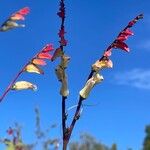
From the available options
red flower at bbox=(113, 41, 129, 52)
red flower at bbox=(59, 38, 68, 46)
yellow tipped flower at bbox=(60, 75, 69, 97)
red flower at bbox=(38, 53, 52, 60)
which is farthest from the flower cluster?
red flower at bbox=(113, 41, 129, 52)

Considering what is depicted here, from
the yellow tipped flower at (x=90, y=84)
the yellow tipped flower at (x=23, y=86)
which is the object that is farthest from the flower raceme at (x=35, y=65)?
the yellow tipped flower at (x=90, y=84)

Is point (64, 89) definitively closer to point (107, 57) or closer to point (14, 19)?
point (107, 57)

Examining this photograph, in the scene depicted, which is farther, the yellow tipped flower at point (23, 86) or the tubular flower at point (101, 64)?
the tubular flower at point (101, 64)

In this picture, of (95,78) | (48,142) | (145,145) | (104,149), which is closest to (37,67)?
(95,78)

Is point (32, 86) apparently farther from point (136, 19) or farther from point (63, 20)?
point (136, 19)

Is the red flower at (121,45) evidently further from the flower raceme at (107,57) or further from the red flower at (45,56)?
the red flower at (45,56)

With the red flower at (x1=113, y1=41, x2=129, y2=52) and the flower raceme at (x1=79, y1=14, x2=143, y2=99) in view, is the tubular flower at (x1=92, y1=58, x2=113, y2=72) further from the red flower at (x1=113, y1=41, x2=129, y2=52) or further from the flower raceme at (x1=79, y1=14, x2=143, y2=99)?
the red flower at (x1=113, y1=41, x2=129, y2=52)
